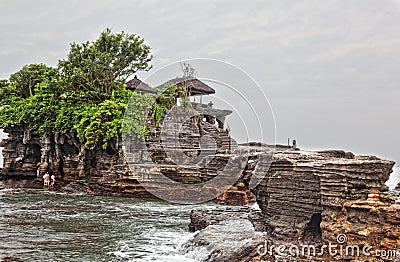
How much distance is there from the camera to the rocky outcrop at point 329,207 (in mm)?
8859

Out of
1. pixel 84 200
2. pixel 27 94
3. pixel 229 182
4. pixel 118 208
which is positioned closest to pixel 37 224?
pixel 118 208

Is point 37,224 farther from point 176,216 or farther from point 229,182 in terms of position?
point 229,182

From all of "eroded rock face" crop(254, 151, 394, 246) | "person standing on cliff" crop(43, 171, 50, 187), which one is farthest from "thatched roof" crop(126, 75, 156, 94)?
"eroded rock face" crop(254, 151, 394, 246)

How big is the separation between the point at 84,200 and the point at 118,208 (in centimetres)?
370

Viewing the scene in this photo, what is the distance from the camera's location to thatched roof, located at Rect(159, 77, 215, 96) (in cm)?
3119

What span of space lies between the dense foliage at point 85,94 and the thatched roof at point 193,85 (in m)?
3.13

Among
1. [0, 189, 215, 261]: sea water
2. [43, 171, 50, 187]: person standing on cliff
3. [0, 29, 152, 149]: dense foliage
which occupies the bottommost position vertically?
[0, 189, 215, 261]: sea water

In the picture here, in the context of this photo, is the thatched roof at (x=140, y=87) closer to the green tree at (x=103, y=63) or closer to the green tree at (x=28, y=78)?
the green tree at (x=103, y=63)

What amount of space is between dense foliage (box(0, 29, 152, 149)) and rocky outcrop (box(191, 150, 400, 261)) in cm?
1739

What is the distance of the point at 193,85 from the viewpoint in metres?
31.9

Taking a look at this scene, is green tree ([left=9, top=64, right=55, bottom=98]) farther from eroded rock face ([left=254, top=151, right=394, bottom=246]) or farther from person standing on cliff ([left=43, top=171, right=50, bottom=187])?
eroded rock face ([left=254, top=151, right=394, bottom=246])

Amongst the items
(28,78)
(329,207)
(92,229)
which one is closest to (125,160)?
(92,229)

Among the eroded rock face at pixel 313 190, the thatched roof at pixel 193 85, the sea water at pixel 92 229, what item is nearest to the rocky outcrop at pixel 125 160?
the sea water at pixel 92 229

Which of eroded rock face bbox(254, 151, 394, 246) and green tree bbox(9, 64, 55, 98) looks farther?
green tree bbox(9, 64, 55, 98)
